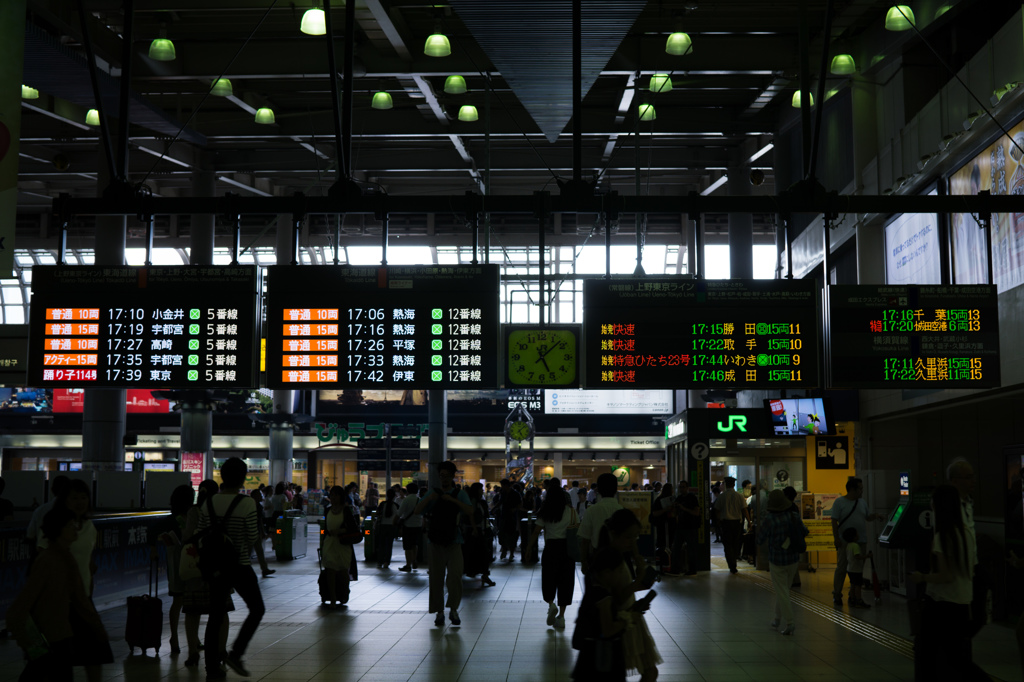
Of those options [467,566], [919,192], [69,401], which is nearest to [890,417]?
[919,192]

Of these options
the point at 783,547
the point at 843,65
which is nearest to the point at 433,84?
the point at 843,65

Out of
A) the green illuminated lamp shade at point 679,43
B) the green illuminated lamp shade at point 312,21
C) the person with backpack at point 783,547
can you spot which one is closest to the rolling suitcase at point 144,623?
the person with backpack at point 783,547

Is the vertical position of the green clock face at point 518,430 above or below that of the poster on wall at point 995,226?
below

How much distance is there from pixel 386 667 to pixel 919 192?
452 inches

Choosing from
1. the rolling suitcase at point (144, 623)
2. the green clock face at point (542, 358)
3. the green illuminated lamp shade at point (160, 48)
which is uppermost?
the green illuminated lamp shade at point (160, 48)

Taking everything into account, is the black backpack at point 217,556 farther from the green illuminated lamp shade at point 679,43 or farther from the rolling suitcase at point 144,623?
the green illuminated lamp shade at point 679,43

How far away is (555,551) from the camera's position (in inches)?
A: 424

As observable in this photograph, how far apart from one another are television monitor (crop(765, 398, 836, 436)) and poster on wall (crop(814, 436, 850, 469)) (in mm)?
975

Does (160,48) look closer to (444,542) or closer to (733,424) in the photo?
(444,542)

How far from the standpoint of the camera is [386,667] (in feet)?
27.4

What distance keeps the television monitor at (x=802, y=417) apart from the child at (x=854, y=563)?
5.76 meters

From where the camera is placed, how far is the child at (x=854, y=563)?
1259 centimetres

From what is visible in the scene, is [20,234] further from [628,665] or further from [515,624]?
[628,665]

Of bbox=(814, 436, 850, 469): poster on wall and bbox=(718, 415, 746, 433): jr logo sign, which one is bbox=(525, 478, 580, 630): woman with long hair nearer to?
bbox=(718, 415, 746, 433): jr logo sign
